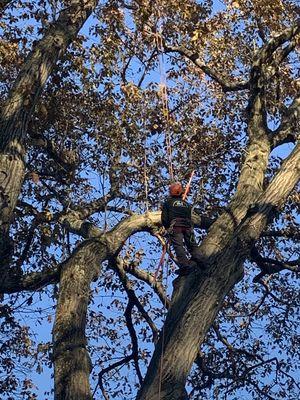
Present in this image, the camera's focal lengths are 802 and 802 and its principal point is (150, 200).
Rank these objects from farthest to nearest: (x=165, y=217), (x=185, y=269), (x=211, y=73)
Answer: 1. (x=211, y=73)
2. (x=165, y=217)
3. (x=185, y=269)

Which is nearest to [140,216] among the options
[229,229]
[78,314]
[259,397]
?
[229,229]

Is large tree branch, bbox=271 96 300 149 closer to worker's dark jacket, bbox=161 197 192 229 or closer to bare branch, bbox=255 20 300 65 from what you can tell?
bare branch, bbox=255 20 300 65

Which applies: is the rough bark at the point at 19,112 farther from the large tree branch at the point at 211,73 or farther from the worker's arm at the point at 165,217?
the large tree branch at the point at 211,73

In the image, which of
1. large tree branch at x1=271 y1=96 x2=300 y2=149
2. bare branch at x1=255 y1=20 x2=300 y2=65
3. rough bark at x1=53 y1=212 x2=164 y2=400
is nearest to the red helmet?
rough bark at x1=53 y1=212 x2=164 y2=400

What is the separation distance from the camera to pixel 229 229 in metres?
7.65

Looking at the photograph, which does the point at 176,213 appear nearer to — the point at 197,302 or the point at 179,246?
the point at 179,246

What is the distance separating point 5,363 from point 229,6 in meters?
6.06

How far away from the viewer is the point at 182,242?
785cm

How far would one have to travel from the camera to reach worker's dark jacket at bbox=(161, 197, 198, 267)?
25.8ft

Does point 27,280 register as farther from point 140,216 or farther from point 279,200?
point 279,200

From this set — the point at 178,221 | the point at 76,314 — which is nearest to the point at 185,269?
the point at 178,221

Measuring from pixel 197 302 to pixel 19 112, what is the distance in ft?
8.23

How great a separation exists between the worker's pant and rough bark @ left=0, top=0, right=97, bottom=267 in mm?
1581

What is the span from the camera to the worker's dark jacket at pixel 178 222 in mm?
7867
